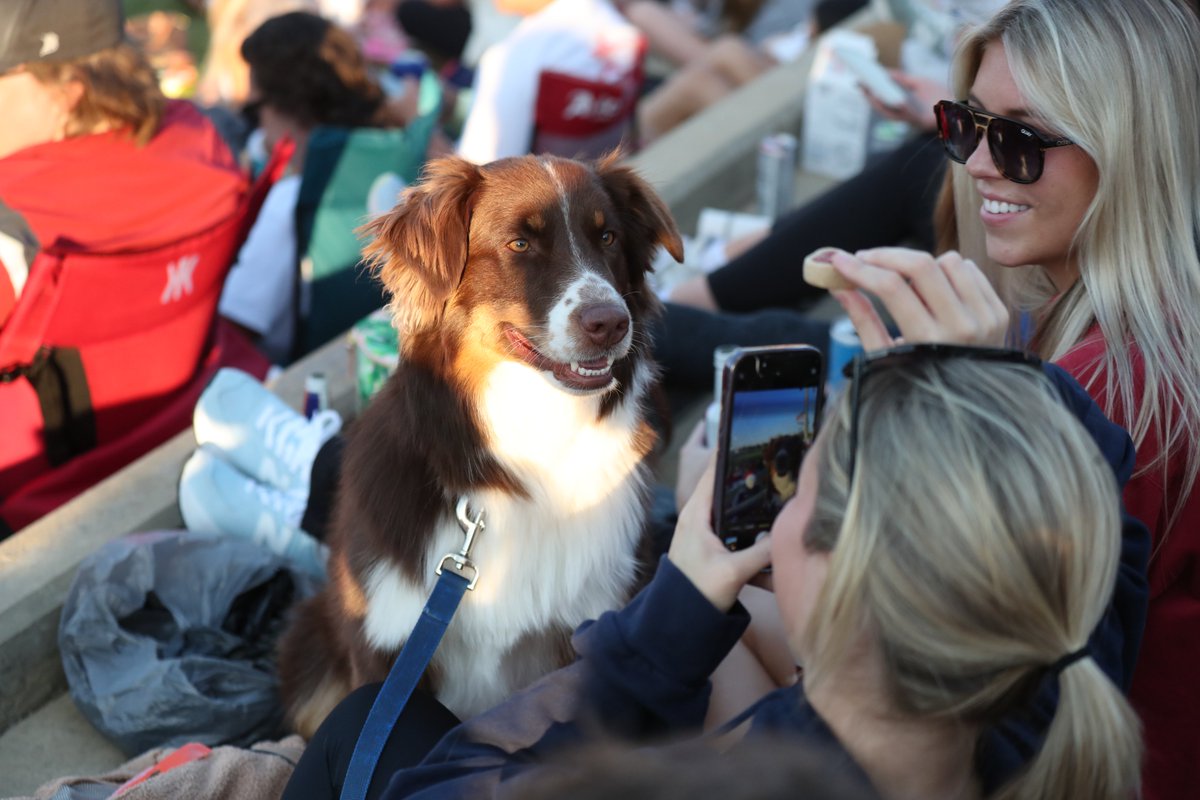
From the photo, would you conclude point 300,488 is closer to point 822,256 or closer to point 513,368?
point 513,368

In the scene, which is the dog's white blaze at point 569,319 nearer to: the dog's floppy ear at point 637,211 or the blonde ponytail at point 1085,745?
the dog's floppy ear at point 637,211

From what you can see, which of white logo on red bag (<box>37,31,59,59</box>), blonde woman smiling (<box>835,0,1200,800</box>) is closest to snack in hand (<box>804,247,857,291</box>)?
blonde woman smiling (<box>835,0,1200,800</box>)

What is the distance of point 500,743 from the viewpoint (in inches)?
63.4

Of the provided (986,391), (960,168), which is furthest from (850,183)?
(986,391)

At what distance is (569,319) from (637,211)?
1.41ft

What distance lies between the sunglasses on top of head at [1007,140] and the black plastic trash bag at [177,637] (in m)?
2.02

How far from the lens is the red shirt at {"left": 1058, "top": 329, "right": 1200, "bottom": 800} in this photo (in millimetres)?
1947

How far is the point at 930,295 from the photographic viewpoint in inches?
64.1

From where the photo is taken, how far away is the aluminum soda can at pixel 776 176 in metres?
5.07

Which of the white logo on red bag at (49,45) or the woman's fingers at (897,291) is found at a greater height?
the woman's fingers at (897,291)

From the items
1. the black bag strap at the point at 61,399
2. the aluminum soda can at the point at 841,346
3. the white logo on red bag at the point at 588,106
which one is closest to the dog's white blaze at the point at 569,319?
the aluminum soda can at the point at 841,346

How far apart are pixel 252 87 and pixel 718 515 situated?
430 cm

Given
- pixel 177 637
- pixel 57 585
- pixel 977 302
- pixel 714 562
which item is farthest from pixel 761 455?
pixel 57 585

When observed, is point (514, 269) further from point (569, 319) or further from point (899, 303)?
point (899, 303)
